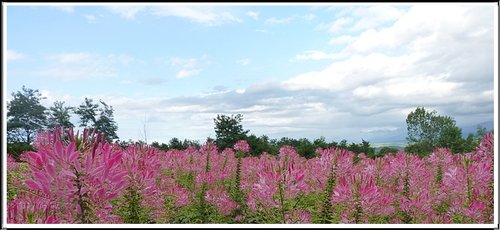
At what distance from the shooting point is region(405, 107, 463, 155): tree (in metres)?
8.49

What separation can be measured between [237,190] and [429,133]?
26.5 feet

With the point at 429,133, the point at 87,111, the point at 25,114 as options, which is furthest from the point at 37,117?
the point at 429,133

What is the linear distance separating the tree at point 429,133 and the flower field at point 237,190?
3.64m

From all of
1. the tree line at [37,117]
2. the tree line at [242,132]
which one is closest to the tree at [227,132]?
the tree line at [242,132]

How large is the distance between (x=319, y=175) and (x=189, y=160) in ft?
9.30

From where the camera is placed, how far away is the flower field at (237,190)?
1823mm

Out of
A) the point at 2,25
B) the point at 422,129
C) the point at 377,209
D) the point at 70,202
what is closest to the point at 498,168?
the point at 377,209

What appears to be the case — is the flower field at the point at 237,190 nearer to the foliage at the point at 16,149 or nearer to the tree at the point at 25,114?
the foliage at the point at 16,149

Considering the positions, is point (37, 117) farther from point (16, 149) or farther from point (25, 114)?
point (16, 149)

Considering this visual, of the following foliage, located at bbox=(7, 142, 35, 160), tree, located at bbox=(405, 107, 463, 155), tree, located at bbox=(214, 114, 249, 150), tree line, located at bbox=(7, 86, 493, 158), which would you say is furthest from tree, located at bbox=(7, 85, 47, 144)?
tree, located at bbox=(405, 107, 463, 155)

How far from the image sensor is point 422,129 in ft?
33.8

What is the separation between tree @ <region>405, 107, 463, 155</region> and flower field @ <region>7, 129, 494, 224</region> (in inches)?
143

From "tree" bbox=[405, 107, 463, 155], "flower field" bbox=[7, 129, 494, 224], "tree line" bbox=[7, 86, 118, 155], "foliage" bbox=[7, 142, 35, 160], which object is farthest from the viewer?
"tree" bbox=[405, 107, 463, 155]

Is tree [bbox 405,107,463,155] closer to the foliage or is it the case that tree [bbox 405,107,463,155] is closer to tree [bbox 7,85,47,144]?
the foliage
